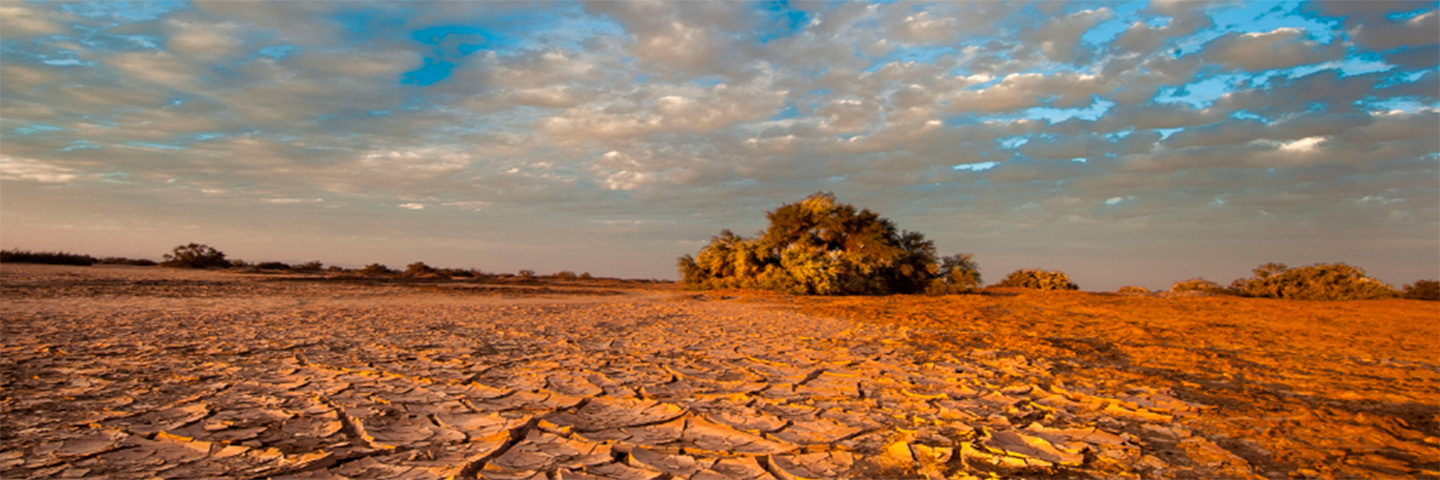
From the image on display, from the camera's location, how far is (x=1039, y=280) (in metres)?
19.2

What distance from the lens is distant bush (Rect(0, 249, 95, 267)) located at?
16219 millimetres

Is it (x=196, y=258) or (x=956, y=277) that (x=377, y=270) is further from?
(x=956, y=277)

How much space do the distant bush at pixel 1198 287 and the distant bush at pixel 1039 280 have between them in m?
2.56

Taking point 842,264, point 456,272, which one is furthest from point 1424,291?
point 456,272

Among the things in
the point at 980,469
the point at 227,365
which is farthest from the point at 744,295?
the point at 980,469

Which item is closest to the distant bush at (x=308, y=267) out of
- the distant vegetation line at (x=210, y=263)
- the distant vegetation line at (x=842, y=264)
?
the distant vegetation line at (x=210, y=263)

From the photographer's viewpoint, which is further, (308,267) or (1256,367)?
(308,267)

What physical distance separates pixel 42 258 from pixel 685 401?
2310 centimetres

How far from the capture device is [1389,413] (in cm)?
340

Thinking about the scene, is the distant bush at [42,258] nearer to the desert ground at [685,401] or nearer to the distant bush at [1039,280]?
the desert ground at [685,401]

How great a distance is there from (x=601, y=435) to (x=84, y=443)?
79.7 inches

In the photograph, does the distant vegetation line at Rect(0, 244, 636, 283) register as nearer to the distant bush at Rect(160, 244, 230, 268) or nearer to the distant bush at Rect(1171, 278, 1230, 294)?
the distant bush at Rect(160, 244, 230, 268)

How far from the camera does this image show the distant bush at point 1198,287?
607 inches

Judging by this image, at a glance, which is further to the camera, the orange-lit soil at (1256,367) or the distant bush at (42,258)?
the distant bush at (42,258)
